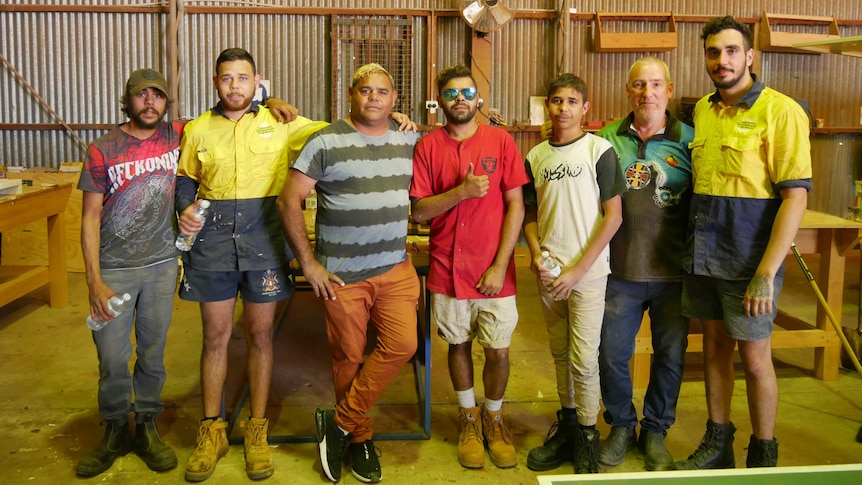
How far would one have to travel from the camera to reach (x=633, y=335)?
3.42 metres

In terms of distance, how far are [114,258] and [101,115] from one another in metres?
6.08

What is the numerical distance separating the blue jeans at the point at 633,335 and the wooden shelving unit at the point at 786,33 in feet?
21.9

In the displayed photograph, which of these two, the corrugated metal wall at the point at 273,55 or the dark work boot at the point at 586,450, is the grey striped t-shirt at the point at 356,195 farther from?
the corrugated metal wall at the point at 273,55

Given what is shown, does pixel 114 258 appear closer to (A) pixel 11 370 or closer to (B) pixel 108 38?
(A) pixel 11 370

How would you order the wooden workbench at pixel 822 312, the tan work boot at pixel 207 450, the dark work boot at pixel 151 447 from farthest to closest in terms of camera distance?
1. the wooden workbench at pixel 822 312
2. the dark work boot at pixel 151 447
3. the tan work boot at pixel 207 450

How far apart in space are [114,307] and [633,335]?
2.41 metres

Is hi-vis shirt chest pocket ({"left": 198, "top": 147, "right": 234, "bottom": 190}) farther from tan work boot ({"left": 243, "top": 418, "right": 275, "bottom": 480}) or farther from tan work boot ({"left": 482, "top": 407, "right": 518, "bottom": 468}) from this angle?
tan work boot ({"left": 482, "top": 407, "right": 518, "bottom": 468})

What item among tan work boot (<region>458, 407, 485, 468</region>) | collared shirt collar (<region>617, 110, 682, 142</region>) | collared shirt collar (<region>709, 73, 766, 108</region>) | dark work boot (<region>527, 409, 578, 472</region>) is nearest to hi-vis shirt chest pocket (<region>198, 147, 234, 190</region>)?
tan work boot (<region>458, 407, 485, 468</region>)

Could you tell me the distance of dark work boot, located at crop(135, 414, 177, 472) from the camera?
3.44 m

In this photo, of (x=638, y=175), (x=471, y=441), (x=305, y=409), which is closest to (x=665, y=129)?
(x=638, y=175)

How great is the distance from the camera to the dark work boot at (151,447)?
3.44m

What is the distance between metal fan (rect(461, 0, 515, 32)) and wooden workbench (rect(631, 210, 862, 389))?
4.49 metres

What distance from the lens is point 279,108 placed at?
339cm

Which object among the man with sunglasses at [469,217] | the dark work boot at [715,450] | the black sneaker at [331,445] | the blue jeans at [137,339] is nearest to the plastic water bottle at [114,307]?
the blue jeans at [137,339]
